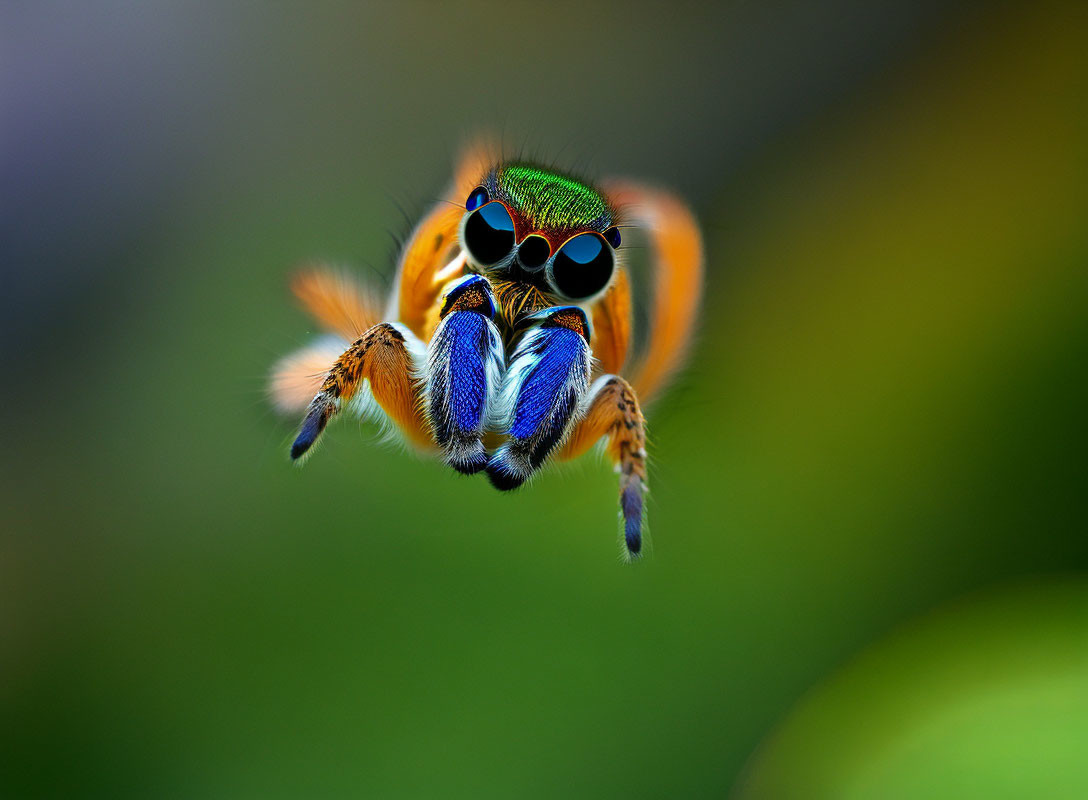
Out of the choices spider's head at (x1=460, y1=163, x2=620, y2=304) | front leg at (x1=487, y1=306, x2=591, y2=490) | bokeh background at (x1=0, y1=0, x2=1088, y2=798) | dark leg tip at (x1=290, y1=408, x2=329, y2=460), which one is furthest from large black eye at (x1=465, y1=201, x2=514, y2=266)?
bokeh background at (x1=0, y1=0, x2=1088, y2=798)

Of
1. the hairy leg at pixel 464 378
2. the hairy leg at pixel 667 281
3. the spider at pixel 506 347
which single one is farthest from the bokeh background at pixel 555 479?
the hairy leg at pixel 464 378

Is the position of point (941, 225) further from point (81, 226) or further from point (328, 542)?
point (81, 226)

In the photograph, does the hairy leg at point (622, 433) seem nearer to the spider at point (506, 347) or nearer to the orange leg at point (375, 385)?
the spider at point (506, 347)

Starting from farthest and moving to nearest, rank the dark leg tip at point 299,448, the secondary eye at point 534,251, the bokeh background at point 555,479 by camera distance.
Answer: the bokeh background at point 555,479, the secondary eye at point 534,251, the dark leg tip at point 299,448

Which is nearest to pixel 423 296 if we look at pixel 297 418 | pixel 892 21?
pixel 297 418

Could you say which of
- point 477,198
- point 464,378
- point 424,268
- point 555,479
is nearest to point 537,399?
point 464,378

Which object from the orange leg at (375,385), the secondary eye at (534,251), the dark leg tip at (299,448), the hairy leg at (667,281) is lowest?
the dark leg tip at (299,448)

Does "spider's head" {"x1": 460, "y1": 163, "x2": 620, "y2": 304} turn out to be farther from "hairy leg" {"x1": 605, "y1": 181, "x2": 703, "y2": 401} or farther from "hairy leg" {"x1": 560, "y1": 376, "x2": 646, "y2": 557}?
"hairy leg" {"x1": 605, "y1": 181, "x2": 703, "y2": 401}
